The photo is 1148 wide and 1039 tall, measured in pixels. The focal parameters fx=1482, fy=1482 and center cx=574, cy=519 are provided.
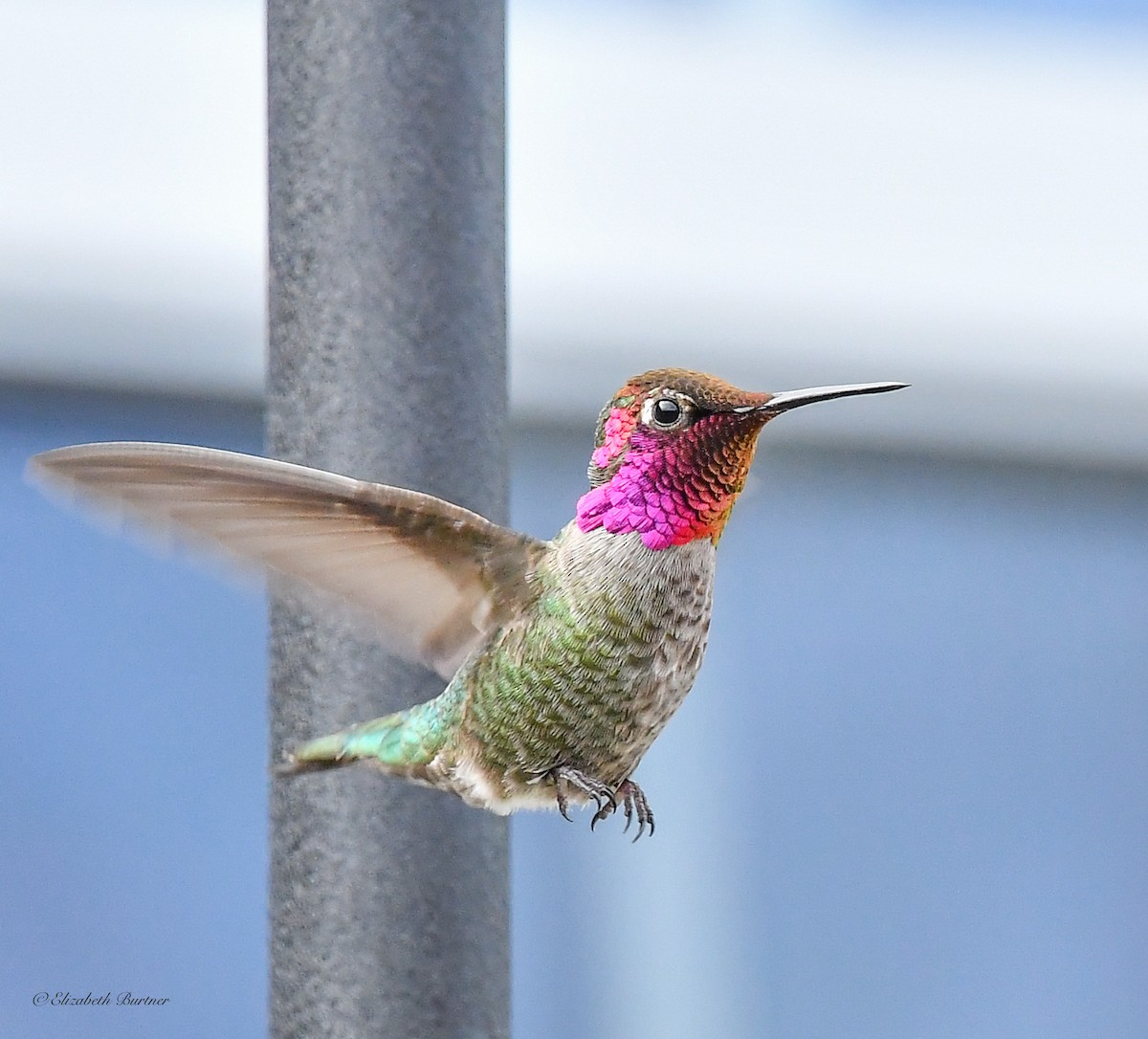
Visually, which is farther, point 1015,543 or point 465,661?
point 1015,543

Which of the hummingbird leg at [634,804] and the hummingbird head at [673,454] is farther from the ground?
the hummingbird head at [673,454]

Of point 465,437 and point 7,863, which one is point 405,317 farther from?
point 7,863

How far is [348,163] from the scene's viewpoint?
2.55 ft

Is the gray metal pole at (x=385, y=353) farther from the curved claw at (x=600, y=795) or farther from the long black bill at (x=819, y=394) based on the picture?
the long black bill at (x=819, y=394)

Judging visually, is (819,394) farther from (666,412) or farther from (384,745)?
(384,745)

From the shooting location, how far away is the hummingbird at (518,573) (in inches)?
26.2

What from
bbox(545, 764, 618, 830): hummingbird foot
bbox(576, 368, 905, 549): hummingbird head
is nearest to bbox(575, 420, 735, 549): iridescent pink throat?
bbox(576, 368, 905, 549): hummingbird head

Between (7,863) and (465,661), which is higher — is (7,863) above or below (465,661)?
below

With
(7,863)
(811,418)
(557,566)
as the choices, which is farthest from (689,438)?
(811,418)

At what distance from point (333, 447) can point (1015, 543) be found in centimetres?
201

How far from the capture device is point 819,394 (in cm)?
55

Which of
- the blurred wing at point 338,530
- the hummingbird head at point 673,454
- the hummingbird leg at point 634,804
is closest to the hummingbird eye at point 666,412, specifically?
the hummingbird head at point 673,454

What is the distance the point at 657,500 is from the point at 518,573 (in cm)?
12

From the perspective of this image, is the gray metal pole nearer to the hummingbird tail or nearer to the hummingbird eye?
the hummingbird tail
